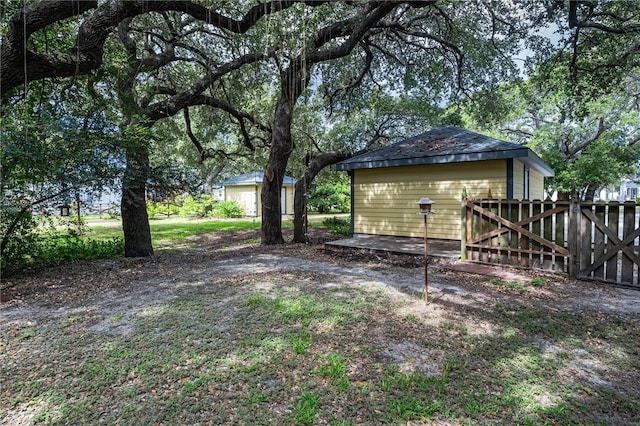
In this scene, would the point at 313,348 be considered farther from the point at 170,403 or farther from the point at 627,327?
the point at 627,327

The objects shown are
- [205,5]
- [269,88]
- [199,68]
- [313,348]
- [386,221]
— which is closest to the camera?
[313,348]

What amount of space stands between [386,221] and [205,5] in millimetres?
6641

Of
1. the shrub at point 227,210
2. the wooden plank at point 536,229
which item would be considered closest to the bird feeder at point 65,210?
the wooden plank at point 536,229

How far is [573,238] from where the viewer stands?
498 cm

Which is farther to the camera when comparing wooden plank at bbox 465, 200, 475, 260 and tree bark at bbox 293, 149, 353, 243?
tree bark at bbox 293, 149, 353, 243

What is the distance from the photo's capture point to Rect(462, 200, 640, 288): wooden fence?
458cm

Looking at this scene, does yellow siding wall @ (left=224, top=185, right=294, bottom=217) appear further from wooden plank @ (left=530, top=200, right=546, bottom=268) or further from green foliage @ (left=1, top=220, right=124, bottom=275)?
wooden plank @ (left=530, top=200, right=546, bottom=268)

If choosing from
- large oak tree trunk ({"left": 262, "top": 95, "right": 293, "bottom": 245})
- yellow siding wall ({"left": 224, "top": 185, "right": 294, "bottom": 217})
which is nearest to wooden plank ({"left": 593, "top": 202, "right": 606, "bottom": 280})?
large oak tree trunk ({"left": 262, "top": 95, "right": 293, "bottom": 245})

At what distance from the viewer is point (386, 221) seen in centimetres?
920

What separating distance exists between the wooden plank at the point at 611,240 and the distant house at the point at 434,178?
2.46m

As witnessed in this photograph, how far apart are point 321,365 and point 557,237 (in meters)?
4.84

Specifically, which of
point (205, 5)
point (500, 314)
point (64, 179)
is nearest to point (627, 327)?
point (500, 314)

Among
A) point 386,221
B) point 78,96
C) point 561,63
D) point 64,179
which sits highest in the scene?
point 561,63

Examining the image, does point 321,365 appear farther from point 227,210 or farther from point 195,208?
point 195,208
